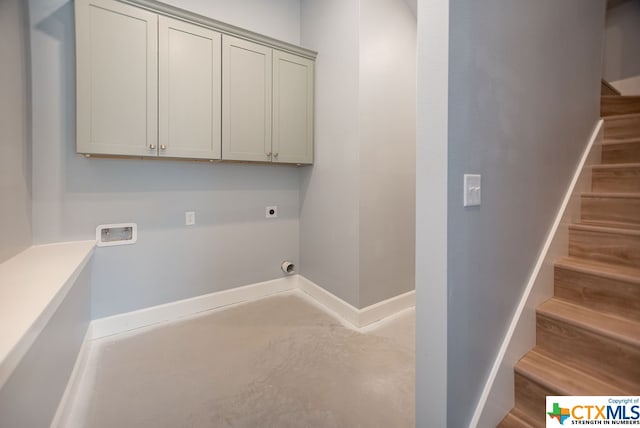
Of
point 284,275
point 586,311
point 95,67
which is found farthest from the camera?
point 284,275

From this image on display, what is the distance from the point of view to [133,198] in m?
2.16

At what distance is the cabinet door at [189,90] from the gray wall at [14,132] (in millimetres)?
735

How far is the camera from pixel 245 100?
2336 millimetres

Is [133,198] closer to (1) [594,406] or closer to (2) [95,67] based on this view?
(2) [95,67]

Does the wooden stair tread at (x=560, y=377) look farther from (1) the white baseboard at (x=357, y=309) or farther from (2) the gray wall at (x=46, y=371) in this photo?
(2) the gray wall at (x=46, y=371)

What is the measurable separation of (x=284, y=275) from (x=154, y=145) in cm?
174

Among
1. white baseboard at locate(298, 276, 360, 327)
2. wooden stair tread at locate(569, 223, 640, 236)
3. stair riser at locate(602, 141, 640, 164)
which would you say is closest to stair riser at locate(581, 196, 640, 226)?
wooden stair tread at locate(569, 223, 640, 236)

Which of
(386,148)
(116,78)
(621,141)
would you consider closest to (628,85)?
(621,141)

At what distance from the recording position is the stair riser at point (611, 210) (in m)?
1.52

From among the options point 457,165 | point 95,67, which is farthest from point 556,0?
point 95,67

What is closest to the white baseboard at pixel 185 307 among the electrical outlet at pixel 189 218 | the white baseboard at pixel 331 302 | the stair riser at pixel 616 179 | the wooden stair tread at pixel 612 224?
the white baseboard at pixel 331 302

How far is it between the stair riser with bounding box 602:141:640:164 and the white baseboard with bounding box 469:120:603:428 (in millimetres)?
227

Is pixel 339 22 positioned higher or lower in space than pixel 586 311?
higher

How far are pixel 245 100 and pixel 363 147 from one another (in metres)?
1.10
